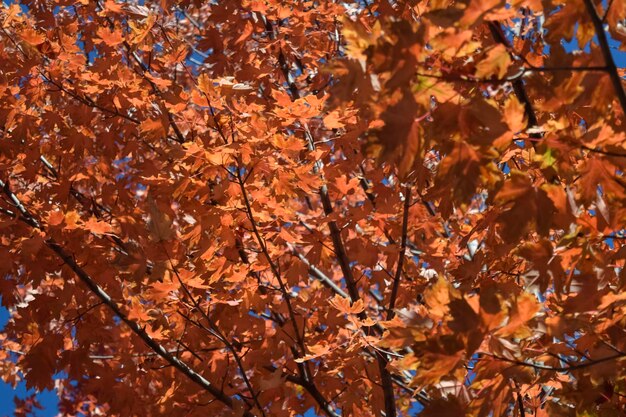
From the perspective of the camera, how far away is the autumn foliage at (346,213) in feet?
5.18

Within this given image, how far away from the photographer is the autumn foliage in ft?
5.18

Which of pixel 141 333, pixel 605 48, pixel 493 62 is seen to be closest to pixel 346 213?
pixel 141 333

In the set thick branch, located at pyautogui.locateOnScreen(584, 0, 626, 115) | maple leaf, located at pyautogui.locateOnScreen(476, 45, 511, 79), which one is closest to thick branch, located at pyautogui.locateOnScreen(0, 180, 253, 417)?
maple leaf, located at pyautogui.locateOnScreen(476, 45, 511, 79)

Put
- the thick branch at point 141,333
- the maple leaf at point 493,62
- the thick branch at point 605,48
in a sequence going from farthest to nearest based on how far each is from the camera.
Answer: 1. the thick branch at point 141,333
2. the maple leaf at point 493,62
3. the thick branch at point 605,48

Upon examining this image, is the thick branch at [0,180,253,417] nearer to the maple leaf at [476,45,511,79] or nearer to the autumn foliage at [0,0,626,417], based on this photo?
the autumn foliage at [0,0,626,417]

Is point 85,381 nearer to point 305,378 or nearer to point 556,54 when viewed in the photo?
point 305,378

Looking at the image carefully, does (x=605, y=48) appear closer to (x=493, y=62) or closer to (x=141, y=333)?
(x=493, y=62)

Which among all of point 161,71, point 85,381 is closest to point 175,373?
point 85,381

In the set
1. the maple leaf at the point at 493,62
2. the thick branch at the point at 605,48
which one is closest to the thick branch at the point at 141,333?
the maple leaf at the point at 493,62

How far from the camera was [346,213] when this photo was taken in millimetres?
3557

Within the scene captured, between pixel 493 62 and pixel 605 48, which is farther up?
pixel 493 62

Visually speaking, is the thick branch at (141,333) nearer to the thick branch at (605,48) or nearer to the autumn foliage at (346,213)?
the autumn foliage at (346,213)

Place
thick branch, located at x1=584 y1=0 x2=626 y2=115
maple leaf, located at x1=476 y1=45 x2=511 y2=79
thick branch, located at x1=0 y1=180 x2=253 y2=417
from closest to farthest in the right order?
thick branch, located at x1=584 y1=0 x2=626 y2=115 → maple leaf, located at x1=476 y1=45 x2=511 y2=79 → thick branch, located at x1=0 y1=180 x2=253 y2=417

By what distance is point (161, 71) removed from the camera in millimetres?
4191
